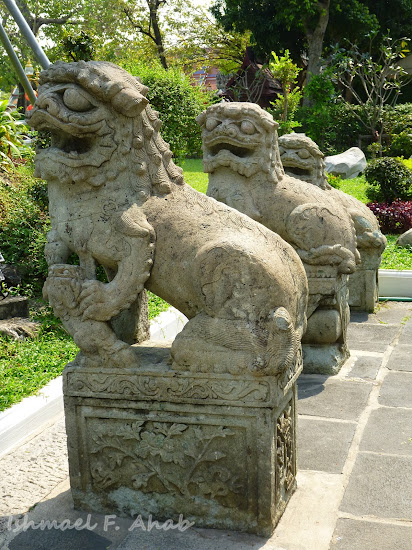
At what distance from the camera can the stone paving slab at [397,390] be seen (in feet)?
14.6

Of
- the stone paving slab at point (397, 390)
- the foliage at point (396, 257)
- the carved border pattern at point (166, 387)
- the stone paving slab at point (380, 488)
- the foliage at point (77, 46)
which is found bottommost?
the foliage at point (396, 257)

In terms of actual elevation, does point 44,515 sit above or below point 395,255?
above

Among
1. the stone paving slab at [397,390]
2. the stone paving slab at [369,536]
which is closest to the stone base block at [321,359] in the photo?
the stone paving slab at [397,390]

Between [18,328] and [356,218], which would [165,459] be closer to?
[18,328]

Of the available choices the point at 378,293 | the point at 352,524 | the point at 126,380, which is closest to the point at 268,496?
the point at 352,524

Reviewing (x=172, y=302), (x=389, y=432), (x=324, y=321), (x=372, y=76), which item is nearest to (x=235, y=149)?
(x=324, y=321)

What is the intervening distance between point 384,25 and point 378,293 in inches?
667

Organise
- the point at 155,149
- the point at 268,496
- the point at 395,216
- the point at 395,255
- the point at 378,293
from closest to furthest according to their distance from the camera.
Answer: the point at 268,496 < the point at 155,149 < the point at 378,293 < the point at 395,255 < the point at 395,216

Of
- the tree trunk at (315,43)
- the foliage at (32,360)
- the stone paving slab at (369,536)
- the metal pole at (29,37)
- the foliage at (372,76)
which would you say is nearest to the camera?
the stone paving slab at (369,536)

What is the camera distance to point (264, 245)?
2.95m

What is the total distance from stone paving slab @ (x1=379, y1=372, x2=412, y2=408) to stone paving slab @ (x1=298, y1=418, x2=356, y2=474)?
510 millimetres

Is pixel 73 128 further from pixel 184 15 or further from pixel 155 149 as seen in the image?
pixel 184 15

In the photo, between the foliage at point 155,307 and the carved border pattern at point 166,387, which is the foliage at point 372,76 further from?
the carved border pattern at point 166,387

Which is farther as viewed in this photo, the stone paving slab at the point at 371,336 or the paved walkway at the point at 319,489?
the stone paving slab at the point at 371,336
